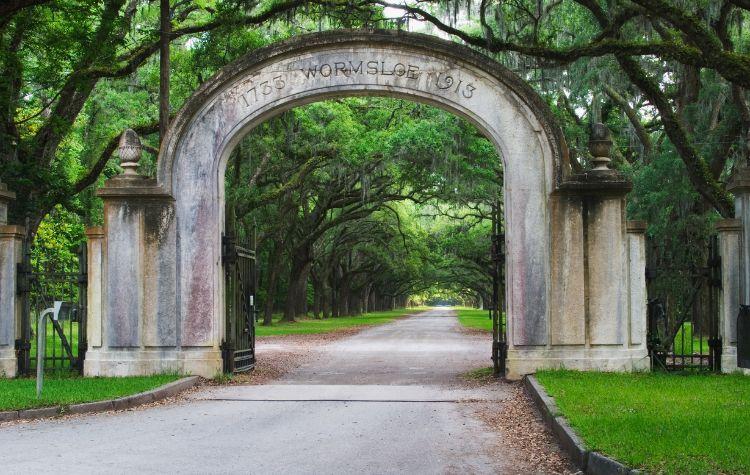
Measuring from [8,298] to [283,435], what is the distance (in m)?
7.25

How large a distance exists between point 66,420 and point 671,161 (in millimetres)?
16407

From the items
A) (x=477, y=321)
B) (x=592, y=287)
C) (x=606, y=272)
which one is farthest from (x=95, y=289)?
(x=477, y=321)

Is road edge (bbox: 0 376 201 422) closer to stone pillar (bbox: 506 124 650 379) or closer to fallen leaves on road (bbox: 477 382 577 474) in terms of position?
fallen leaves on road (bbox: 477 382 577 474)

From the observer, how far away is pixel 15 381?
12977mm

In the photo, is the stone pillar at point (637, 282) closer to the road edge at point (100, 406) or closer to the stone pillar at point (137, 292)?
the stone pillar at point (137, 292)

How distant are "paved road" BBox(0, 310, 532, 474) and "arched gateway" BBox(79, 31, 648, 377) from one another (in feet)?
4.47

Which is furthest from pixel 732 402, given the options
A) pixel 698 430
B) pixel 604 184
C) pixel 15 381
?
pixel 15 381

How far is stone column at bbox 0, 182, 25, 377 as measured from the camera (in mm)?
13750

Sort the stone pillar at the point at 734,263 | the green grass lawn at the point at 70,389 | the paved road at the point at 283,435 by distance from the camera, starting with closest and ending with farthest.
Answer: the paved road at the point at 283,435
the green grass lawn at the point at 70,389
the stone pillar at the point at 734,263

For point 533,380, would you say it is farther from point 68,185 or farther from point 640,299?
point 68,185

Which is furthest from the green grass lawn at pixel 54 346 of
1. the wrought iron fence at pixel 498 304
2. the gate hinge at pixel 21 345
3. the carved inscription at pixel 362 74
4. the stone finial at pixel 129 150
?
the wrought iron fence at pixel 498 304

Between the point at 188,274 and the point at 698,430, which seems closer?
the point at 698,430

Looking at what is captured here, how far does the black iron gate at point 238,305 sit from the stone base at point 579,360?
4.49 metres

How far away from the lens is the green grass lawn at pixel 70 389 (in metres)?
10.1
